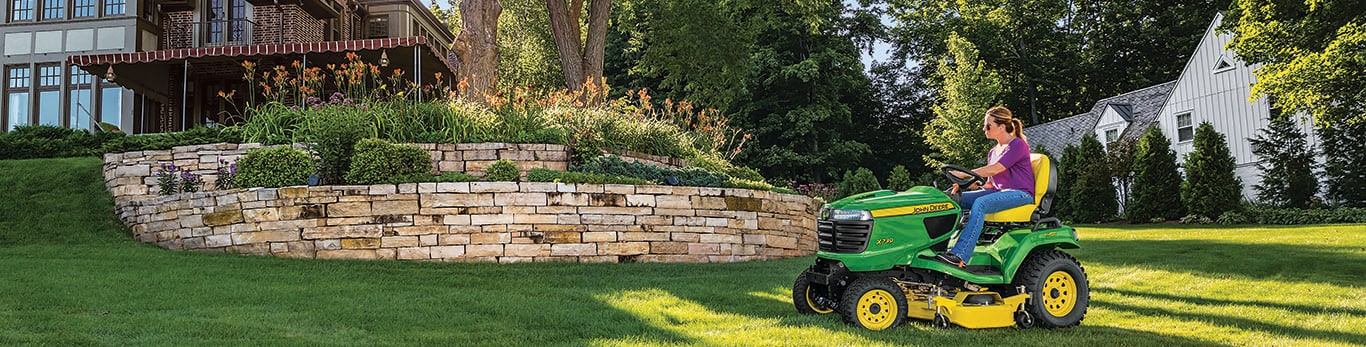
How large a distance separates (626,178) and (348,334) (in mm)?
5310

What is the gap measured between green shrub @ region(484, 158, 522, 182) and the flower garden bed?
0.30 meters

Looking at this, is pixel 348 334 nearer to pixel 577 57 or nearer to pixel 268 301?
pixel 268 301

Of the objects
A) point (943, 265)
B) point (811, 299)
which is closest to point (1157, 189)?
point (811, 299)

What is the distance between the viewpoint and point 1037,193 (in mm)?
5652

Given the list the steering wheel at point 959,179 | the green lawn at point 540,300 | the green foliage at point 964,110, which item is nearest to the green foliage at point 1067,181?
the green foliage at point 964,110

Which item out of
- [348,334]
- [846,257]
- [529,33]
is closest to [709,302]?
[846,257]

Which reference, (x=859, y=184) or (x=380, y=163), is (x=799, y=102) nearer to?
(x=859, y=184)

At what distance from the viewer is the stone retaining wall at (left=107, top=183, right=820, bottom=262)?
9453 mm

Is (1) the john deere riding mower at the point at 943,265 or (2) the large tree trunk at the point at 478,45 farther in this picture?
(2) the large tree trunk at the point at 478,45

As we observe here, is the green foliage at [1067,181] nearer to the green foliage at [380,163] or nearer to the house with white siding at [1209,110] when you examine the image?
the house with white siding at [1209,110]

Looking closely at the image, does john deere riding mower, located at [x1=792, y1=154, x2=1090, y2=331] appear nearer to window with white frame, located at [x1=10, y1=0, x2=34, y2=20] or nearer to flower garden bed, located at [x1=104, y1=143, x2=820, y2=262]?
flower garden bed, located at [x1=104, y1=143, x2=820, y2=262]

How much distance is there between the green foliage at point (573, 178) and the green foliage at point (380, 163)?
47.4 inches

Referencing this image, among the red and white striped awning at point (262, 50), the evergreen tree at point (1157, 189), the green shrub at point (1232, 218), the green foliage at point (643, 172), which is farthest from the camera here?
the evergreen tree at point (1157, 189)

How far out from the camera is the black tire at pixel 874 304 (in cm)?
539
